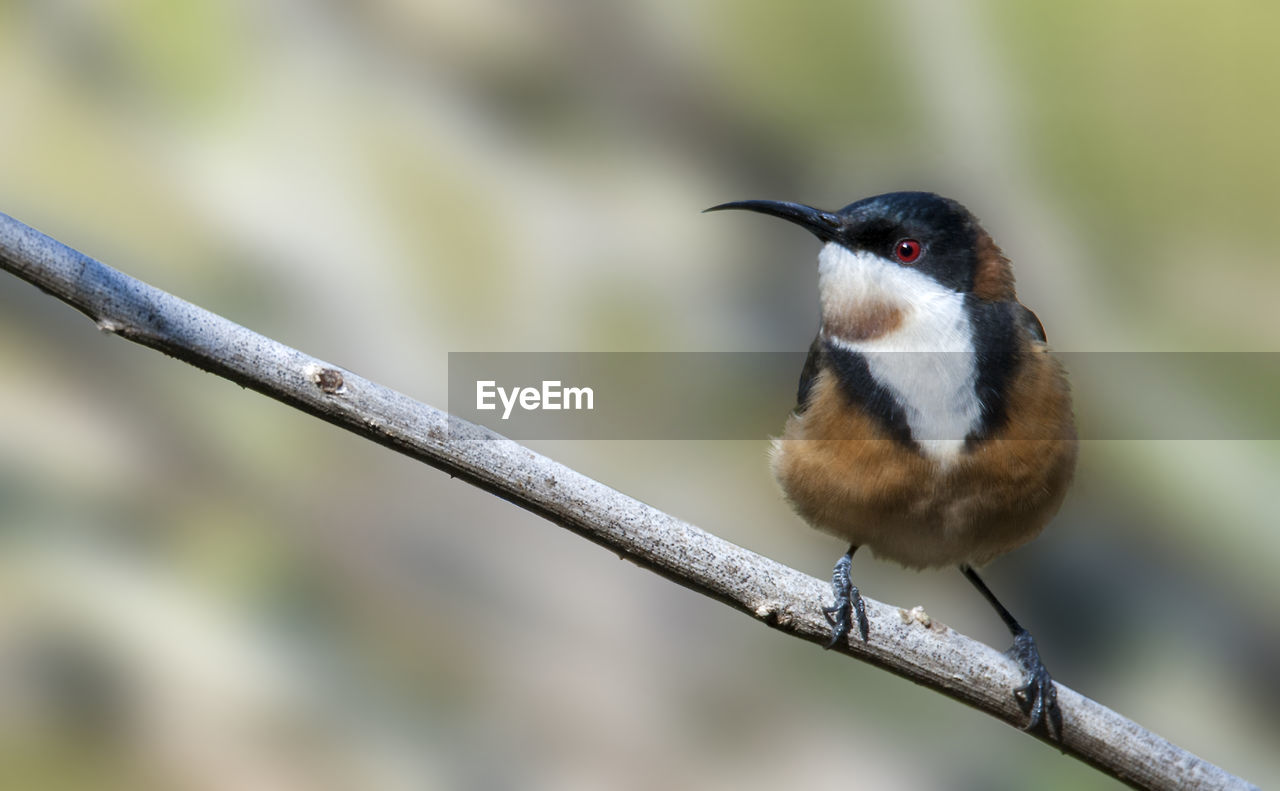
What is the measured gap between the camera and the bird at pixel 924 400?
155 centimetres

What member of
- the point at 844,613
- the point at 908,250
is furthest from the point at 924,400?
the point at 844,613

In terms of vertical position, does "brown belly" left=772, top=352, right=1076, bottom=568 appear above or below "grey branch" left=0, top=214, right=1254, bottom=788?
above

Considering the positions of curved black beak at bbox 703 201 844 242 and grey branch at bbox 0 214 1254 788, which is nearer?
grey branch at bbox 0 214 1254 788

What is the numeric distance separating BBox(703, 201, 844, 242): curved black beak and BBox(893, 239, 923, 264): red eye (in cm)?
10

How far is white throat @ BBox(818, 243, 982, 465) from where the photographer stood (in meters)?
1.54

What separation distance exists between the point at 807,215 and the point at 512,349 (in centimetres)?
143

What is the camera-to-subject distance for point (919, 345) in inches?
62.4

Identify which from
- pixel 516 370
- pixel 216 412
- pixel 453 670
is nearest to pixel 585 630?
pixel 453 670

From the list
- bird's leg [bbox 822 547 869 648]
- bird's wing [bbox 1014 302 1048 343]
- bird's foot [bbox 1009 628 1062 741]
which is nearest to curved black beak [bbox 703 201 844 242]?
bird's wing [bbox 1014 302 1048 343]

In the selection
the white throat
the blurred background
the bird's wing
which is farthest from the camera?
the blurred background

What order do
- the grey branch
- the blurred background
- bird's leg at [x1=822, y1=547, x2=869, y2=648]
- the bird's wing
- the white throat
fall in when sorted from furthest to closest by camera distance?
the blurred background → the bird's wing → the white throat → bird's leg at [x1=822, y1=547, x2=869, y2=648] → the grey branch

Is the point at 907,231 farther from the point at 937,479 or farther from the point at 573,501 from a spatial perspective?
the point at 573,501

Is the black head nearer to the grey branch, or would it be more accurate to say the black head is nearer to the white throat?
the white throat

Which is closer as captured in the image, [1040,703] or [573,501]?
[573,501]
